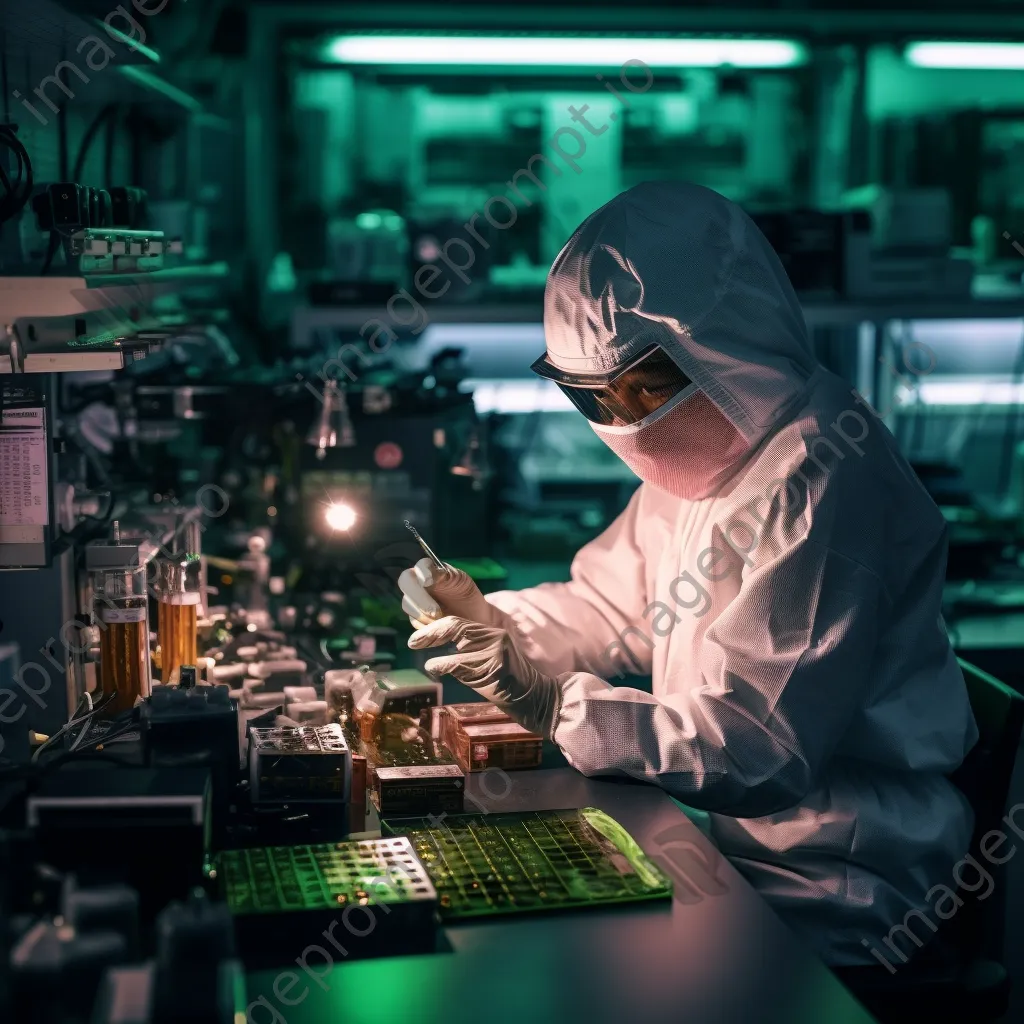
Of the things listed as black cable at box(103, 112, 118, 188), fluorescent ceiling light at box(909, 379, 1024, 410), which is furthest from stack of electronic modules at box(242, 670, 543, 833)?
fluorescent ceiling light at box(909, 379, 1024, 410)

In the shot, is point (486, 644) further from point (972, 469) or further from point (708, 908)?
point (972, 469)

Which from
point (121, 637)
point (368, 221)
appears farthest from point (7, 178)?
point (368, 221)

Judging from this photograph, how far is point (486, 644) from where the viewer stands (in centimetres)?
189

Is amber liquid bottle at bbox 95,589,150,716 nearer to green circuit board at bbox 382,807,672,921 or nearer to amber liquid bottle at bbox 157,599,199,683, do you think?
amber liquid bottle at bbox 157,599,199,683

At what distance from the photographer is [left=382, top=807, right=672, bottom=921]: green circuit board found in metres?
1.47

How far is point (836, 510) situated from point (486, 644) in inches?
21.7

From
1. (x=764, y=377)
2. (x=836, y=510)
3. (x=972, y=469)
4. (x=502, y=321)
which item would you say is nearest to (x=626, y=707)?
(x=836, y=510)

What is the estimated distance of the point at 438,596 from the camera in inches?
85.0

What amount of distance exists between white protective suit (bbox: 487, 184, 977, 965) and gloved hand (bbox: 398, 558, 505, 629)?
13.4 inches

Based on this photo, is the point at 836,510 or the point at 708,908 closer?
the point at 708,908

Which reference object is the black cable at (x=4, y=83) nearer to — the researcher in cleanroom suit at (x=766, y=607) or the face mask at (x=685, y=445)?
the researcher in cleanroom suit at (x=766, y=607)

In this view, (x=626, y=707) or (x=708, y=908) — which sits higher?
(x=626, y=707)

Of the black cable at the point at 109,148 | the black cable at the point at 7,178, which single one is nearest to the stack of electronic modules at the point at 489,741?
the black cable at the point at 7,178

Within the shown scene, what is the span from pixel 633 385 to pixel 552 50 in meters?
3.02
